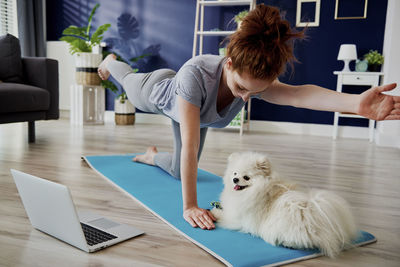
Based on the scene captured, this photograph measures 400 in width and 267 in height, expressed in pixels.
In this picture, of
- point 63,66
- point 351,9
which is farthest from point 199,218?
point 63,66

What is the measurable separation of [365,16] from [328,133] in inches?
52.1

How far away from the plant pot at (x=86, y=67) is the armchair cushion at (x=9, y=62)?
1233 millimetres

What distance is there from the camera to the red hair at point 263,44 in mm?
970

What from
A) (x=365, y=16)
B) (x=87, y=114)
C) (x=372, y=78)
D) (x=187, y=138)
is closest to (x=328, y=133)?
(x=372, y=78)

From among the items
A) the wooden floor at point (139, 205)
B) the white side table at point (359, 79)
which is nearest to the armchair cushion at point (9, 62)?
the wooden floor at point (139, 205)

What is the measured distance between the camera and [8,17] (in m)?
4.38

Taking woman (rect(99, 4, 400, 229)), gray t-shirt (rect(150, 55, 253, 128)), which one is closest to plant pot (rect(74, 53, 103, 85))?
woman (rect(99, 4, 400, 229))

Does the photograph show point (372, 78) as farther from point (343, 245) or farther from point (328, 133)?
point (343, 245)

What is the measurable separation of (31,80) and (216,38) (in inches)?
88.8

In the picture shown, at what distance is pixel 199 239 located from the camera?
109 cm

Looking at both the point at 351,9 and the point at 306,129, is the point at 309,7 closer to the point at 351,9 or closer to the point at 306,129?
the point at 351,9

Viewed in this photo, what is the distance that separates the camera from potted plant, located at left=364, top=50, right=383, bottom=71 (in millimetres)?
3568

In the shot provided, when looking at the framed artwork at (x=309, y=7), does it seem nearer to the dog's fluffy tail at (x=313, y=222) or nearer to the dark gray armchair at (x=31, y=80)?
the dark gray armchair at (x=31, y=80)

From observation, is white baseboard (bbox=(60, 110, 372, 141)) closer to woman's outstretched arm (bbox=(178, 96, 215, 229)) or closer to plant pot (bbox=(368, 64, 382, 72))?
plant pot (bbox=(368, 64, 382, 72))
